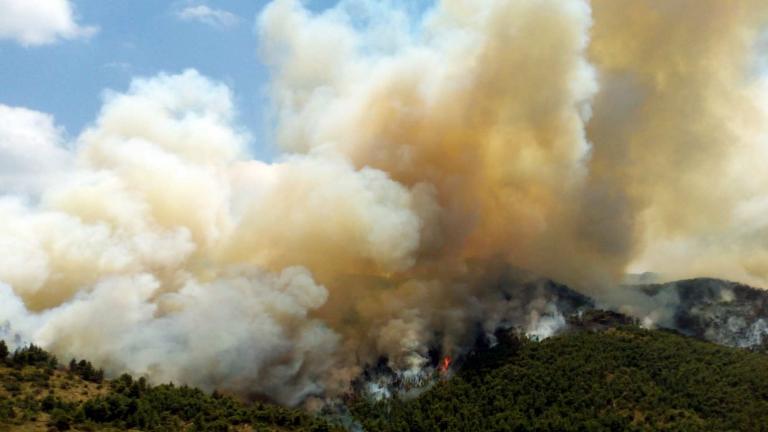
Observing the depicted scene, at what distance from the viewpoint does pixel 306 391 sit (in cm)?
19525

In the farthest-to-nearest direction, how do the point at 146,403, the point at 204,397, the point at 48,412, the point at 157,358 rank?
1. the point at 157,358
2. the point at 204,397
3. the point at 146,403
4. the point at 48,412

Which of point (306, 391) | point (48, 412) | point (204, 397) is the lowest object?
point (48, 412)

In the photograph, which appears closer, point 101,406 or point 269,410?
point 101,406

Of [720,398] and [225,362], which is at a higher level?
[225,362]

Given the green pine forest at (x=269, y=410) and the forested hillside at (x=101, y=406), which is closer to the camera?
the forested hillside at (x=101, y=406)

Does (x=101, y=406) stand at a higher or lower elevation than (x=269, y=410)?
lower

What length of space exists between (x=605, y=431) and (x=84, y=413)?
127m

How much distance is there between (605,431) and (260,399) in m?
88.4

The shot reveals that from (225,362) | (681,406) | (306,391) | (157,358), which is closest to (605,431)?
(681,406)

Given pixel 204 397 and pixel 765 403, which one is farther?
pixel 765 403

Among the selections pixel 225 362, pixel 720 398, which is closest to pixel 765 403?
pixel 720 398

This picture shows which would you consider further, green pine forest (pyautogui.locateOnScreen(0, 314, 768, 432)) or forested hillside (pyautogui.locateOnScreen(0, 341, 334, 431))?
green pine forest (pyautogui.locateOnScreen(0, 314, 768, 432))

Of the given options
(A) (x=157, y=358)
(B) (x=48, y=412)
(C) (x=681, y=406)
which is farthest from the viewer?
(C) (x=681, y=406)

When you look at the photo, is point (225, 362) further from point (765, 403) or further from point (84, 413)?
point (765, 403)
